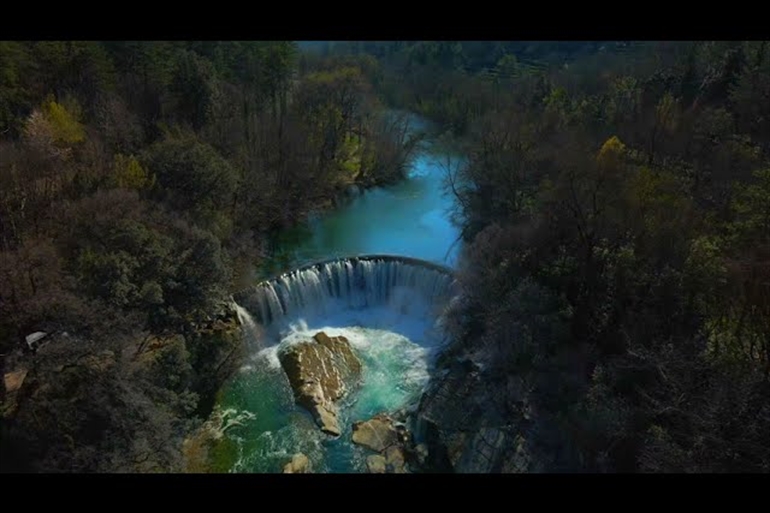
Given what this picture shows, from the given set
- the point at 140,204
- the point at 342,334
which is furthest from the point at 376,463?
the point at 140,204

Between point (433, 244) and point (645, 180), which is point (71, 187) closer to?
point (433, 244)

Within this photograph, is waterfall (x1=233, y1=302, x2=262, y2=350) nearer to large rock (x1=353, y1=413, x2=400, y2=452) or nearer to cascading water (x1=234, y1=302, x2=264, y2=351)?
cascading water (x1=234, y1=302, x2=264, y2=351)

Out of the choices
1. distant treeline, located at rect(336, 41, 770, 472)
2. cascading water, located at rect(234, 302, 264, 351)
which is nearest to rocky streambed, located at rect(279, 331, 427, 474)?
cascading water, located at rect(234, 302, 264, 351)

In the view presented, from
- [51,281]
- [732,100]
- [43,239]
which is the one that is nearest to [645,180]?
[732,100]

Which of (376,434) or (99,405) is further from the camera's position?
(376,434)

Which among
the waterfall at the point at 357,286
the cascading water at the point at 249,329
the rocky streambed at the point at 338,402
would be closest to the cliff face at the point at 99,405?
the rocky streambed at the point at 338,402

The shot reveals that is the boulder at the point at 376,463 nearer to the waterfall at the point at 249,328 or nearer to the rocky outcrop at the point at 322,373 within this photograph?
the rocky outcrop at the point at 322,373

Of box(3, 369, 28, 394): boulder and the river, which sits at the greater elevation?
box(3, 369, 28, 394): boulder

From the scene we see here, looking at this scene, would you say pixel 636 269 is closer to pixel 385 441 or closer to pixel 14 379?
pixel 385 441
